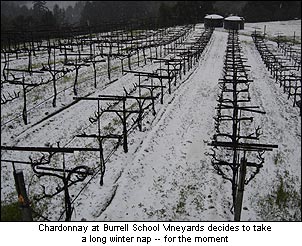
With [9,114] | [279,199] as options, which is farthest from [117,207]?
[9,114]

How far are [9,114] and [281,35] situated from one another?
4420cm

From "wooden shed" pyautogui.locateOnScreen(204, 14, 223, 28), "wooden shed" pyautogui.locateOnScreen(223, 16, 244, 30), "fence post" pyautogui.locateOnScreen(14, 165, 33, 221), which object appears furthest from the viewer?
"wooden shed" pyautogui.locateOnScreen(204, 14, 223, 28)

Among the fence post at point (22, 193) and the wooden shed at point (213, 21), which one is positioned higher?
the wooden shed at point (213, 21)

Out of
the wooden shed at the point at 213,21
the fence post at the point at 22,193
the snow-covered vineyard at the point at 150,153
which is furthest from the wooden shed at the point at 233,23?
the fence post at the point at 22,193

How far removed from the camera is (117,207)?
9.12 metres

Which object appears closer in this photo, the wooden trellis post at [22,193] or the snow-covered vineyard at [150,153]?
the wooden trellis post at [22,193]

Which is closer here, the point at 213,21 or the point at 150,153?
the point at 150,153

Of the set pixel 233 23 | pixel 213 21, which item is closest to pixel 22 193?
pixel 233 23

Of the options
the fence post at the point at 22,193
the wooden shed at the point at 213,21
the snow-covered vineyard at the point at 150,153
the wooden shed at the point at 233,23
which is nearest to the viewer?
the fence post at the point at 22,193

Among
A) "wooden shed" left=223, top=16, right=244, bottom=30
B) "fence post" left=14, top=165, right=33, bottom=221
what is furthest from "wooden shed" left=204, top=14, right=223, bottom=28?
"fence post" left=14, top=165, right=33, bottom=221

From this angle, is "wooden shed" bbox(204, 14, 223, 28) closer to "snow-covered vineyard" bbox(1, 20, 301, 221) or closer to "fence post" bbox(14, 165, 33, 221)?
"snow-covered vineyard" bbox(1, 20, 301, 221)

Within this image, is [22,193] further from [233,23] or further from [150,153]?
[233,23]

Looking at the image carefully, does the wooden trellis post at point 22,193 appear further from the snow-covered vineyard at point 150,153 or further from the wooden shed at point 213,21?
the wooden shed at point 213,21

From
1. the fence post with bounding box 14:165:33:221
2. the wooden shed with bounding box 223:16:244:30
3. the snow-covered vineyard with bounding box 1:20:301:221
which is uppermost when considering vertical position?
the wooden shed with bounding box 223:16:244:30
